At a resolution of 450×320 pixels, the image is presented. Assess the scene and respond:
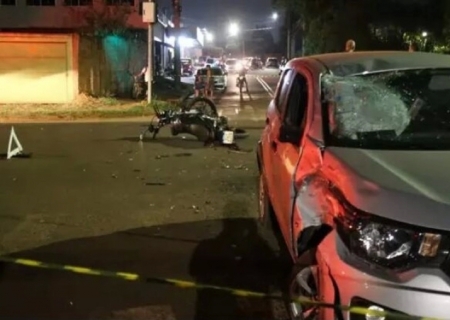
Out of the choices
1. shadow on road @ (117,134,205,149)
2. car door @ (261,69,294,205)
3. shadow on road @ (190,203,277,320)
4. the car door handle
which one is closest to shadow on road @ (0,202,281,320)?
shadow on road @ (190,203,277,320)

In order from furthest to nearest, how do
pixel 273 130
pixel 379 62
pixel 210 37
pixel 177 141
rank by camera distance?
pixel 210 37 < pixel 177 141 < pixel 273 130 < pixel 379 62

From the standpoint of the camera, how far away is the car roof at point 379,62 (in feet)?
17.7

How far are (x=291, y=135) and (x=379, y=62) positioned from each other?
104 centimetres

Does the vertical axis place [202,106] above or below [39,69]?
below

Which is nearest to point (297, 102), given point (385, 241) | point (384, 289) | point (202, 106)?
point (385, 241)

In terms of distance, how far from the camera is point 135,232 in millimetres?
7586

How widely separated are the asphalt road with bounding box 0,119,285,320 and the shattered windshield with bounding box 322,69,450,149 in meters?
1.45

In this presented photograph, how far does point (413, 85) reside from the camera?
206 inches

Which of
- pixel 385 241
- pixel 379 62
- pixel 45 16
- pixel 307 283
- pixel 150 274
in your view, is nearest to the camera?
pixel 385 241

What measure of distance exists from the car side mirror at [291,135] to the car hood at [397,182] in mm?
583

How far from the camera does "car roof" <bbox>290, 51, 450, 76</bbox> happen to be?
539 cm

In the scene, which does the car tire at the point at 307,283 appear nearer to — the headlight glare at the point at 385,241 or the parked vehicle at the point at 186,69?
the headlight glare at the point at 385,241

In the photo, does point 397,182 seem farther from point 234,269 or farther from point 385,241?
point 234,269

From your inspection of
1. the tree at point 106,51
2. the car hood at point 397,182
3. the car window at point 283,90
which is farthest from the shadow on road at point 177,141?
the tree at point 106,51
